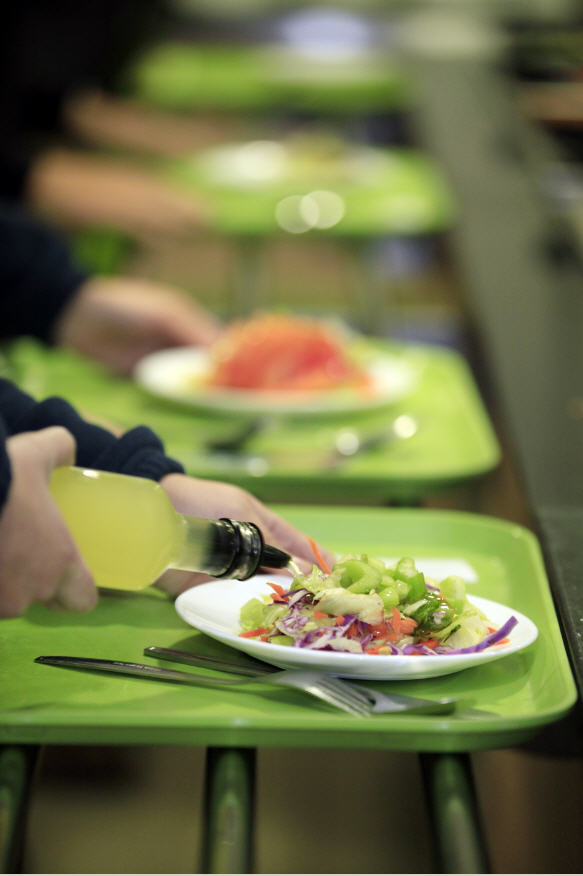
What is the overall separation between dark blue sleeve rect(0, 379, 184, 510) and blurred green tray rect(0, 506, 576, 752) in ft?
0.37

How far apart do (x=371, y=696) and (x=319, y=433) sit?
0.76 meters

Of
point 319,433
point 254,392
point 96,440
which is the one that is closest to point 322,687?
point 96,440

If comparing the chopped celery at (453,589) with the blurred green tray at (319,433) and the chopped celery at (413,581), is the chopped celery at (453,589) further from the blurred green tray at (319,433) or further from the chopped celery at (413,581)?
the blurred green tray at (319,433)

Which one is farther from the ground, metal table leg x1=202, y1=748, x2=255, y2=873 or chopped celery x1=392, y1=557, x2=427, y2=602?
chopped celery x1=392, y1=557, x2=427, y2=602

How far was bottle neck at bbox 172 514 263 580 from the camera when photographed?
931 mm

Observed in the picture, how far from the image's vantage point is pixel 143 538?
0.93m

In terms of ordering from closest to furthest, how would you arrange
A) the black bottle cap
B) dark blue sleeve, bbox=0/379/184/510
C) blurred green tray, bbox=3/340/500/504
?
the black bottle cap < dark blue sleeve, bbox=0/379/184/510 < blurred green tray, bbox=3/340/500/504

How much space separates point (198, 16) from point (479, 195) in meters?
3.97

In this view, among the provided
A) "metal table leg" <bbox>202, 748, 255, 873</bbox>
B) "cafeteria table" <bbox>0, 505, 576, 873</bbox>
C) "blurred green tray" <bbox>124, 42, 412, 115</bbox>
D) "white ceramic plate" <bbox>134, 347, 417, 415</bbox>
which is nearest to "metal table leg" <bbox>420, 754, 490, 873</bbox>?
"cafeteria table" <bbox>0, 505, 576, 873</bbox>

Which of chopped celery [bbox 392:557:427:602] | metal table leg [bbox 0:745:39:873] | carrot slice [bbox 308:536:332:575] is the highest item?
chopped celery [bbox 392:557:427:602]

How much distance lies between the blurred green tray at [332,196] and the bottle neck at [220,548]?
1.90m

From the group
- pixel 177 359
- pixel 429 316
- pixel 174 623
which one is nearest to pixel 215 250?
pixel 429 316

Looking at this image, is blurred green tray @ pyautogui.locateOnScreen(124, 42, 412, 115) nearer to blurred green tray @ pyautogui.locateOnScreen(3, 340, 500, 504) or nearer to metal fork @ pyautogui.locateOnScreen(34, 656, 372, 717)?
blurred green tray @ pyautogui.locateOnScreen(3, 340, 500, 504)

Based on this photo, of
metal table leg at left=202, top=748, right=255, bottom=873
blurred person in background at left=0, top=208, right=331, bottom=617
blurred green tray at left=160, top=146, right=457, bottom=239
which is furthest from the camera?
blurred green tray at left=160, top=146, right=457, bottom=239
